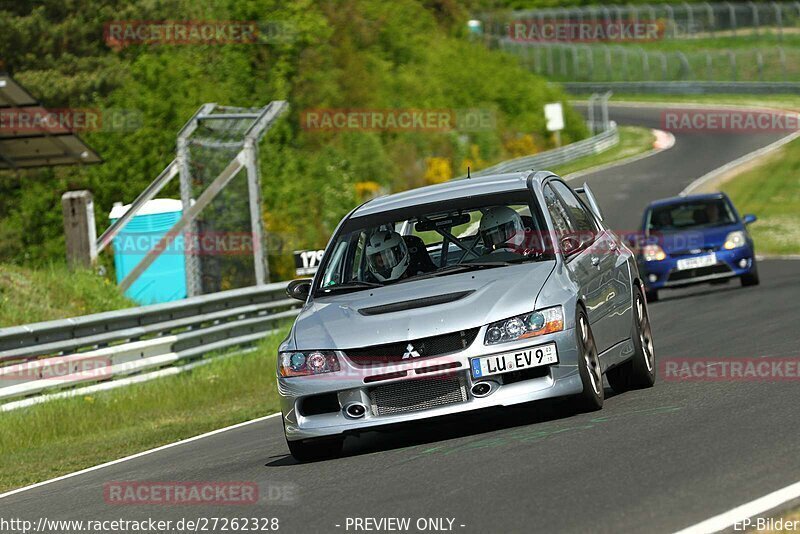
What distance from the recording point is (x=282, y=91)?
59812mm

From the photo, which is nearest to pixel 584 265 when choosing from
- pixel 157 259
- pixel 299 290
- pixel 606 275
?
pixel 606 275

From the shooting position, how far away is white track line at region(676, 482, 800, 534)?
595 centimetres

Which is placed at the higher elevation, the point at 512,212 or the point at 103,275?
the point at 512,212

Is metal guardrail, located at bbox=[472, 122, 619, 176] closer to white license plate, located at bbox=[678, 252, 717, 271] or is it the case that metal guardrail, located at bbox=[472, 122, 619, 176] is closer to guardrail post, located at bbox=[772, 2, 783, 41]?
guardrail post, located at bbox=[772, 2, 783, 41]

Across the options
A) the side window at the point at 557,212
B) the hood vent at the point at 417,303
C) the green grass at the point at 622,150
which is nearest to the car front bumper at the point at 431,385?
the hood vent at the point at 417,303

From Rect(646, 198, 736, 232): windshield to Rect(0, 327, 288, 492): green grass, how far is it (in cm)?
824

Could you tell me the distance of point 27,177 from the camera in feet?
156

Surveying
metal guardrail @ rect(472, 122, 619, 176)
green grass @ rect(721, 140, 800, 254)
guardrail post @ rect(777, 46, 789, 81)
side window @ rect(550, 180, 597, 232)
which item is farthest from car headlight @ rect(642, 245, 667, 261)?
guardrail post @ rect(777, 46, 789, 81)

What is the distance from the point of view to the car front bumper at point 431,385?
880 centimetres

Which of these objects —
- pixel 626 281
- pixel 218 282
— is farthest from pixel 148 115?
pixel 626 281

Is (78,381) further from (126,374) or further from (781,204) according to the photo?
(781,204)

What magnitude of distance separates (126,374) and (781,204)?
104 feet

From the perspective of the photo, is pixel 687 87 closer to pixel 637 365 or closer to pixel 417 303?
pixel 637 365

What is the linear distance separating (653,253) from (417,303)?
47.2 feet
